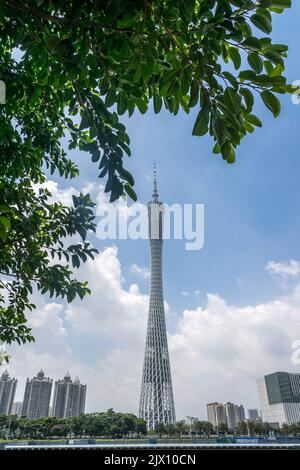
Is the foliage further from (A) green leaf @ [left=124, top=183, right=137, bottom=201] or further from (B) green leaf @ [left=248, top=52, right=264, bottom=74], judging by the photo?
(B) green leaf @ [left=248, top=52, right=264, bottom=74]

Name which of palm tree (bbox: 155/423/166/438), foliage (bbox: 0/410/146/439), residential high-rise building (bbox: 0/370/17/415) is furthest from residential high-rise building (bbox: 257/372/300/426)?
residential high-rise building (bbox: 0/370/17/415)

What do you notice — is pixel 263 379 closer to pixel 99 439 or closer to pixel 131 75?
pixel 99 439

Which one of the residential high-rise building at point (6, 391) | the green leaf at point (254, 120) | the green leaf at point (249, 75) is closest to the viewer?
the green leaf at point (249, 75)

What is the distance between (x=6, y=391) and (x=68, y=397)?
11540 mm

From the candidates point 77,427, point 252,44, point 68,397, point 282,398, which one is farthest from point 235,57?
point 282,398

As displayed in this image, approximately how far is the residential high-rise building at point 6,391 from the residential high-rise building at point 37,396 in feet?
14.6

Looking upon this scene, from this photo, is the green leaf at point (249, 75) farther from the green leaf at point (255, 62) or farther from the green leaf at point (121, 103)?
the green leaf at point (121, 103)

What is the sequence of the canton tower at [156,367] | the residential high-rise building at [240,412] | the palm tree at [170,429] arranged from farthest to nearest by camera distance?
the residential high-rise building at [240,412], the palm tree at [170,429], the canton tower at [156,367]

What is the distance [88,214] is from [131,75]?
1619 mm

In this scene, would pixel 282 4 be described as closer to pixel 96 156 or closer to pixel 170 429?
pixel 96 156

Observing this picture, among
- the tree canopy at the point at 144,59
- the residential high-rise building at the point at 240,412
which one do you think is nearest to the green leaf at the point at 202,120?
the tree canopy at the point at 144,59

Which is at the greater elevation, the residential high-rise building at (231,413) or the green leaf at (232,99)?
the residential high-rise building at (231,413)

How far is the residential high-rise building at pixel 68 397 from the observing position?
63.4 metres

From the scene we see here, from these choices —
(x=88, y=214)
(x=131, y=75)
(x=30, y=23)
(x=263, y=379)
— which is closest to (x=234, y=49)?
(x=131, y=75)
